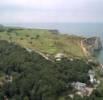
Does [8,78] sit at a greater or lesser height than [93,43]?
lesser

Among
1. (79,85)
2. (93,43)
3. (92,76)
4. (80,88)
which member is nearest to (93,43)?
(93,43)

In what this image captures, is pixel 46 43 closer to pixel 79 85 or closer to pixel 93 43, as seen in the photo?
pixel 93 43

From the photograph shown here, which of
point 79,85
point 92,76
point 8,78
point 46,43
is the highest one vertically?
point 46,43

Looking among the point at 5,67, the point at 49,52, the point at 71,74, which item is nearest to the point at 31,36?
the point at 49,52

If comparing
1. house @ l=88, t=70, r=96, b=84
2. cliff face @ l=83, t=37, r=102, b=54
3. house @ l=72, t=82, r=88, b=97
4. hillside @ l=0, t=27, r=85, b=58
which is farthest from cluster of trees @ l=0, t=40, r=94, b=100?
cliff face @ l=83, t=37, r=102, b=54

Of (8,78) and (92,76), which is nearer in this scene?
(8,78)

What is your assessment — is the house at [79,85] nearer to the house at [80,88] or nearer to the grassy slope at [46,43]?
the house at [80,88]

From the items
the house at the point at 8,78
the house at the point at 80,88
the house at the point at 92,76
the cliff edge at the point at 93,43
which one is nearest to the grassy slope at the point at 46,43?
the cliff edge at the point at 93,43

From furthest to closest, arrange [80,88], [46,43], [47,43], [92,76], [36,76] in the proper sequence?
[46,43]
[47,43]
[92,76]
[36,76]
[80,88]
